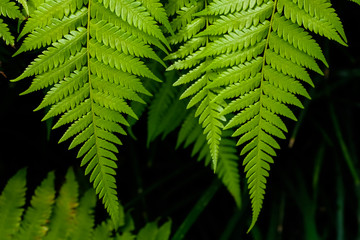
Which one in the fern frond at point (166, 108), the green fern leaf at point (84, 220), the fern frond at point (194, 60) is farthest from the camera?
the green fern leaf at point (84, 220)

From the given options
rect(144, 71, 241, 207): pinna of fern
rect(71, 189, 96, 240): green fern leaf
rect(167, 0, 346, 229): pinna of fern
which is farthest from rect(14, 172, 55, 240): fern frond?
rect(167, 0, 346, 229): pinna of fern

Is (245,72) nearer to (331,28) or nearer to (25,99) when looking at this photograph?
(331,28)

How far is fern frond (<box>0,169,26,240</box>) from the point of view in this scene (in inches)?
60.6

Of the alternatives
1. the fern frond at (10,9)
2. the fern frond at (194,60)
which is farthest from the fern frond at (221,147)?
the fern frond at (10,9)

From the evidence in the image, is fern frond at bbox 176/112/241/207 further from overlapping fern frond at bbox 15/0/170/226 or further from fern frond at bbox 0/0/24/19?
fern frond at bbox 0/0/24/19

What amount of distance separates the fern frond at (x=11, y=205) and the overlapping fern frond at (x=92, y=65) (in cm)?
63

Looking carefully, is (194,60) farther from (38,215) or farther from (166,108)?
(38,215)

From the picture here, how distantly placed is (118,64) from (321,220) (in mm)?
2110

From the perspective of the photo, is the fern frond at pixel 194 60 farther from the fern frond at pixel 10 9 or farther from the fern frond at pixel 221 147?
the fern frond at pixel 10 9

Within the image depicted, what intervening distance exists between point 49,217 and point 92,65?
916 mm

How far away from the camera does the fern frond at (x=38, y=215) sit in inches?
61.4

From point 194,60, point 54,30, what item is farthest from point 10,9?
point 194,60

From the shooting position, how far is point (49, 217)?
1.66 meters

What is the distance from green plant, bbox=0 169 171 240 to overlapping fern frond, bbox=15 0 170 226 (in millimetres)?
571
